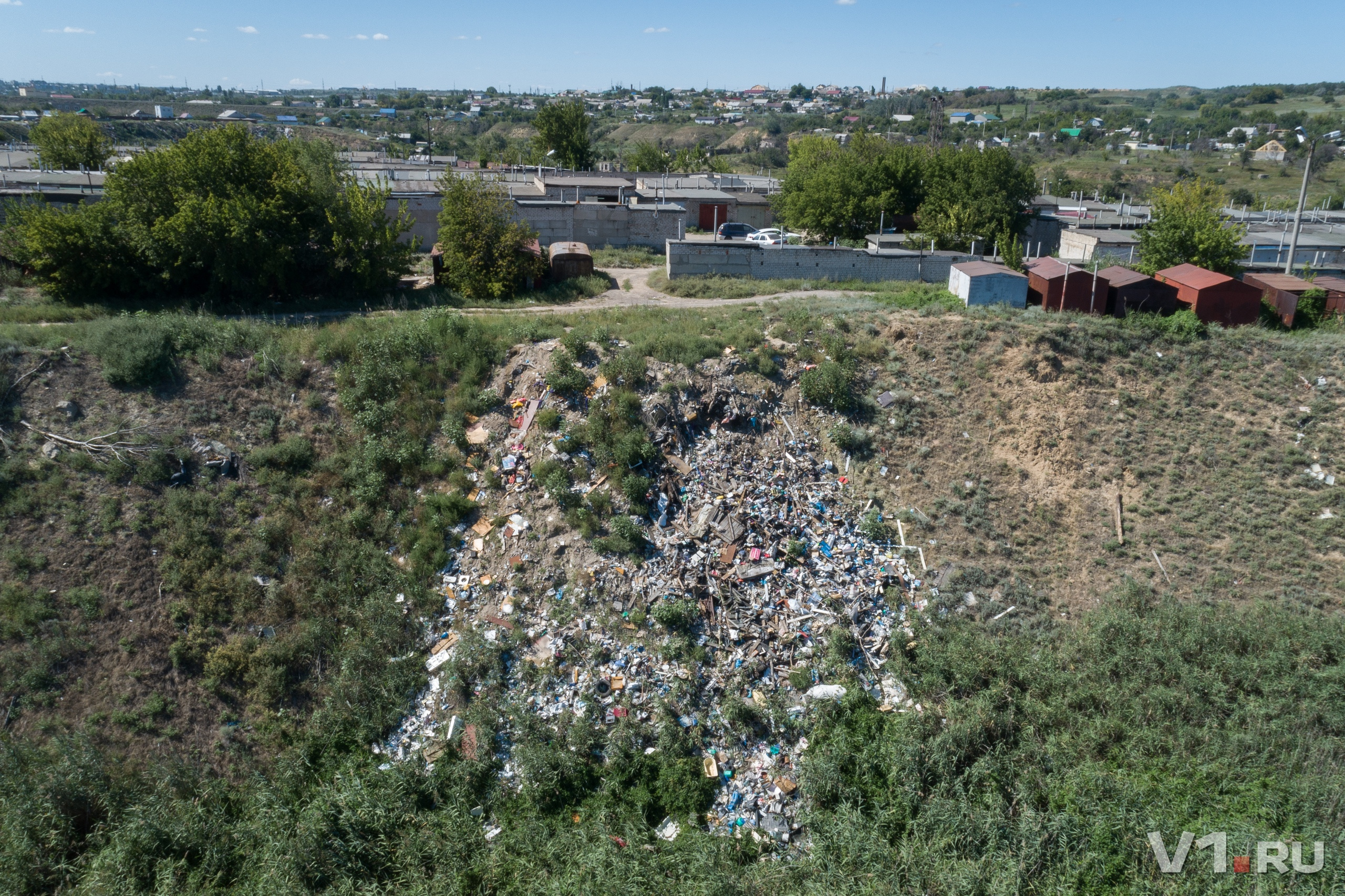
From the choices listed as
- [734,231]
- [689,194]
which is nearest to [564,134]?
[689,194]

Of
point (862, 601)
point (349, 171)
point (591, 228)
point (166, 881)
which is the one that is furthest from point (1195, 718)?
point (349, 171)

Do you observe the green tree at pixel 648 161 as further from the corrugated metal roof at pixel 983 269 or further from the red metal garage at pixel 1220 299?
the red metal garage at pixel 1220 299

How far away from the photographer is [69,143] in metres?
36.7

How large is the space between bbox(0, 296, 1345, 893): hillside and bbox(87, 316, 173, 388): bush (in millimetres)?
91

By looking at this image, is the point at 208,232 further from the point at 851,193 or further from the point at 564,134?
the point at 564,134

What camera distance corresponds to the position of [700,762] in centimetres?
1159

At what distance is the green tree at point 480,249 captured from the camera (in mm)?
23422

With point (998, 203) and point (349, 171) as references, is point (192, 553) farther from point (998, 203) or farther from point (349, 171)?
point (998, 203)

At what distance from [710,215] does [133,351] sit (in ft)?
84.3

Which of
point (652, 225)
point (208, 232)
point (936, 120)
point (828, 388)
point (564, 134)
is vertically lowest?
point (828, 388)

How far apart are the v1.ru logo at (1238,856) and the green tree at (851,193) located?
24919 mm

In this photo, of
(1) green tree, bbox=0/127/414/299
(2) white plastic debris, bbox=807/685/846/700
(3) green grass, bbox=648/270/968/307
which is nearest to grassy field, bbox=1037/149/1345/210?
(3) green grass, bbox=648/270/968/307

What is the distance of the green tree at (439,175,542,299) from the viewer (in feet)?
76.8

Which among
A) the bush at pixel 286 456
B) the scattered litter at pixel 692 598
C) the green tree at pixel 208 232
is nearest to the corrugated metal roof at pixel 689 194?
the green tree at pixel 208 232
